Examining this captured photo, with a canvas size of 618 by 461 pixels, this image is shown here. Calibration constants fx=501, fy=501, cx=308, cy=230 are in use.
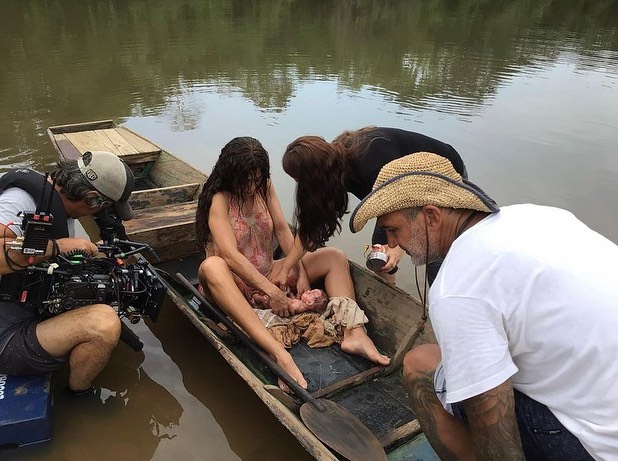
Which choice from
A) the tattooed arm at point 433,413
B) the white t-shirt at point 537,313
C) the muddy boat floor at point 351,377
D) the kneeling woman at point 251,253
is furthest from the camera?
the kneeling woman at point 251,253

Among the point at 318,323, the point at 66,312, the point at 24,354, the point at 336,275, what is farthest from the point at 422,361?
the point at 24,354

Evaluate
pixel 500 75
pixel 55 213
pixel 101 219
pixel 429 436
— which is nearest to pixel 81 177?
pixel 55 213

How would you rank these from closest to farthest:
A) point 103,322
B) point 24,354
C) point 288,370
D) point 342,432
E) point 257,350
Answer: point 342,432 → point 24,354 → point 103,322 → point 288,370 → point 257,350

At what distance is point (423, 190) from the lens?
4.98ft

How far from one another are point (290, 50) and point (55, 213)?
13.5 metres

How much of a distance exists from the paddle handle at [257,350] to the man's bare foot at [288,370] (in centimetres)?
3

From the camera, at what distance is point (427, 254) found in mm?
1628

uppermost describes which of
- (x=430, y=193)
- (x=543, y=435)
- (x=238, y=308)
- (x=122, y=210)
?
(x=430, y=193)

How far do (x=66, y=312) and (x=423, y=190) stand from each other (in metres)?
2.03

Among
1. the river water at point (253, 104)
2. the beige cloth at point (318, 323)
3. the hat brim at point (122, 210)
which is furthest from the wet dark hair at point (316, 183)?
the river water at point (253, 104)

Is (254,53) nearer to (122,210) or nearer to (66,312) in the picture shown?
(122,210)

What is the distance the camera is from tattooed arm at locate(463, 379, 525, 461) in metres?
1.42

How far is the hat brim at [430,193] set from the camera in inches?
58.6

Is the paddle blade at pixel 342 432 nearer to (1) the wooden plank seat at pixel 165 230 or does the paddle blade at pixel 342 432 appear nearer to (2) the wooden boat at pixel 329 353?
(2) the wooden boat at pixel 329 353
